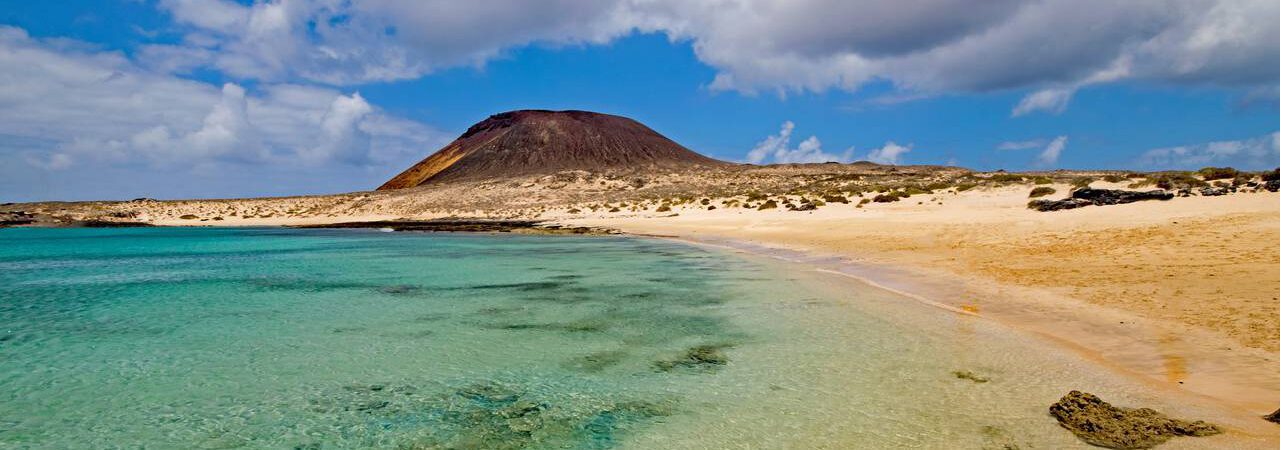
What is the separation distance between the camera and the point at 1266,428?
596cm

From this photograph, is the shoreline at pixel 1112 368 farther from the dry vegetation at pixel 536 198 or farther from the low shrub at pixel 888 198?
the dry vegetation at pixel 536 198

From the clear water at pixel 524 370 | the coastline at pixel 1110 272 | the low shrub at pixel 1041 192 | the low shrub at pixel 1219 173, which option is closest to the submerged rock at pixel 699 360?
the clear water at pixel 524 370

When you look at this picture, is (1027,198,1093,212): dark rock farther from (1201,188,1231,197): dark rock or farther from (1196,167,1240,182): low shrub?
(1196,167,1240,182): low shrub

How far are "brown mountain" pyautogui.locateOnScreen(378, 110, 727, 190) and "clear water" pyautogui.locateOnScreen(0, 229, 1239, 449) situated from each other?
369ft

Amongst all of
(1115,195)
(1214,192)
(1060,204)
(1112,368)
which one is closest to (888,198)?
(1060,204)

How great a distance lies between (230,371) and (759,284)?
40.5 feet

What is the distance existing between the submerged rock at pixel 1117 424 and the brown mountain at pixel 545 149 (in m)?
120

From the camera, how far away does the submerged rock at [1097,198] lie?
27.6 m

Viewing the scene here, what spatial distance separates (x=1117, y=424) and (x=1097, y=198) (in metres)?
28.6

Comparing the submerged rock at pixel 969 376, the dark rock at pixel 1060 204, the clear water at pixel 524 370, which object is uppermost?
the dark rock at pixel 1060 204

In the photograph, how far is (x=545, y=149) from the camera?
146875mm

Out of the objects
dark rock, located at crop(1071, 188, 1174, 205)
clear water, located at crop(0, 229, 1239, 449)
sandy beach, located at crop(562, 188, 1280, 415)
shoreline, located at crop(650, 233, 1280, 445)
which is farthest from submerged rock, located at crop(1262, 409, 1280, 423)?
dark rock, located at crop(1071, 188, 1174, 205)

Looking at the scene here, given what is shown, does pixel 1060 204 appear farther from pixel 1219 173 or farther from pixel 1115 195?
pixel 1219 173

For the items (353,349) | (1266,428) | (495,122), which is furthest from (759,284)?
(495,122)
